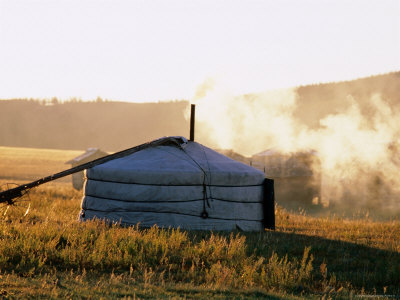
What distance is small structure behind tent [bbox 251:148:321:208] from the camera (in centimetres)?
3020

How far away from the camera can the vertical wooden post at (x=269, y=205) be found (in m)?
11.1

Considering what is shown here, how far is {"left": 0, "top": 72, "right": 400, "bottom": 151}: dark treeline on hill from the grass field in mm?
83411

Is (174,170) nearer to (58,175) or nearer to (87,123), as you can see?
(58,175)

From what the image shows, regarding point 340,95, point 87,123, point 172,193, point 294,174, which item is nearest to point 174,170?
point 172,193

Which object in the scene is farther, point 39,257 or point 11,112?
point 11,112

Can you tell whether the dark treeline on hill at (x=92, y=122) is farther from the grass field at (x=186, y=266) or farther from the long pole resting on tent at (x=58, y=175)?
the grass field at (x=186, y=266)

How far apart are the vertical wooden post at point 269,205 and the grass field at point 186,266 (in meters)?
1.03

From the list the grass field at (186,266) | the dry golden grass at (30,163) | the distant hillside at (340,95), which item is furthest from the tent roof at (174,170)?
the distant hillside at (340,95)

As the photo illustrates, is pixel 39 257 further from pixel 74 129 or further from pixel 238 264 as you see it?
pixel 74 129

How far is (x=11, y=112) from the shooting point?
11025cm

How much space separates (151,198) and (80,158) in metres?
23.4

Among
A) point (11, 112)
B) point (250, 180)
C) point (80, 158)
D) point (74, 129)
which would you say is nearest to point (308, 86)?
point (74, 129)

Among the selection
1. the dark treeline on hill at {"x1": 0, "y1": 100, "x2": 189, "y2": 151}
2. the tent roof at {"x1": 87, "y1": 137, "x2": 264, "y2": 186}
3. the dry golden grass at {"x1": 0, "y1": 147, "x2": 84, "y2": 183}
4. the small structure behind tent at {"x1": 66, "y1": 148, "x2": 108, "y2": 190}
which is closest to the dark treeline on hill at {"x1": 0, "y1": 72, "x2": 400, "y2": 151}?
the dark treeline on hill at {"x1": 0, "y1": 100, "x2": 189, "y2": 151}

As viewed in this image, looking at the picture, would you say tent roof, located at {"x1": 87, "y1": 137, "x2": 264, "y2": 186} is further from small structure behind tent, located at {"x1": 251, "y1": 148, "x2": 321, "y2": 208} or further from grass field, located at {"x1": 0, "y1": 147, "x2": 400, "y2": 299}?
small structure behind tent, located at {"x1": 251, "y1": 148, "x2": 321, "y2": 208}
